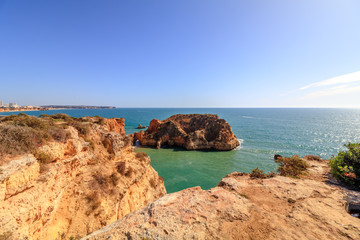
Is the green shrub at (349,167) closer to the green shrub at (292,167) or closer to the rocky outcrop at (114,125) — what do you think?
the green shrub at (292,167)

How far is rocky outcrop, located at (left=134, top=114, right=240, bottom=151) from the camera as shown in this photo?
1399 inches

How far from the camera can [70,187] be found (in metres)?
7.87

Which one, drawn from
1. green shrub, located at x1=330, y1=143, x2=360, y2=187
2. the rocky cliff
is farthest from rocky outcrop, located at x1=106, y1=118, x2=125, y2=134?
green shrub, located at x1=330, y1=143, x2=360, y2=187

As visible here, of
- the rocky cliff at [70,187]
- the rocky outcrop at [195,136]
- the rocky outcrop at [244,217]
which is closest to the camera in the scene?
the rocky outcrop at [244,217]

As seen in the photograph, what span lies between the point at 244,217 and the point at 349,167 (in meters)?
6.92

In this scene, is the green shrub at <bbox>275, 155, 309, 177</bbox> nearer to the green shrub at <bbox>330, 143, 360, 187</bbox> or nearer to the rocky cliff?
the green shrub at <bbox>330, 143, 360, 187</bbox>

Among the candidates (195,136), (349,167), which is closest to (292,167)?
(349,167)

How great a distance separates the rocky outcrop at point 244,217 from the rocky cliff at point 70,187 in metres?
3.70

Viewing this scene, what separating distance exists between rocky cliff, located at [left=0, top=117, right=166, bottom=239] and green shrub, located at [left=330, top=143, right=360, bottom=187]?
12.7 metres

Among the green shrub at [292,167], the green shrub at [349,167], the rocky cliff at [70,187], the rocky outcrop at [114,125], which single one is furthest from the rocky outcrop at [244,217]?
the rocky outcrop at [114,125]

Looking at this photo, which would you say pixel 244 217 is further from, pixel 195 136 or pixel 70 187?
pixel 195 136

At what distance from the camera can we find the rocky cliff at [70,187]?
194 inches

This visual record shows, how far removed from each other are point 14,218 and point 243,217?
759 centimetres

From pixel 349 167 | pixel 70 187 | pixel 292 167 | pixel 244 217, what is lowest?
pixel 70 187
